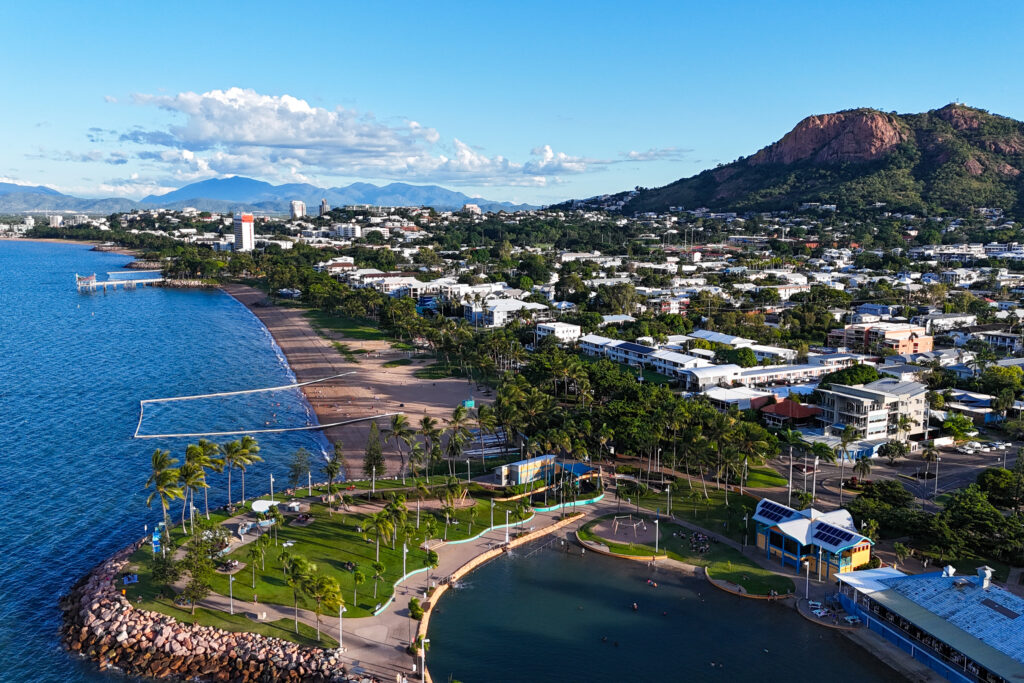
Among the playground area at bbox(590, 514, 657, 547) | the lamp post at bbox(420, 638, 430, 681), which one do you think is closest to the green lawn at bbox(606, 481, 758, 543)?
the playground area at bbox(590, 514, 657, 547)

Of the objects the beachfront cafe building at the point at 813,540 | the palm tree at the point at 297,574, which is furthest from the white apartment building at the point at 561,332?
the palm tree at the point at 297,574

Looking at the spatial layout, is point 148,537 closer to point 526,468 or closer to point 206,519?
point 206,519

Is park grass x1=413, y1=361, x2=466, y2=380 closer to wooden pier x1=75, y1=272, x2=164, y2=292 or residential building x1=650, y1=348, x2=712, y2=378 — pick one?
residential building x1=650, y1=348, x2=712, y2=378

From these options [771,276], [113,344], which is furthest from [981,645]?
[771,276]

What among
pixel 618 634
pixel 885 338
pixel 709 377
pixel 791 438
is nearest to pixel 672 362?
pixel 709 377

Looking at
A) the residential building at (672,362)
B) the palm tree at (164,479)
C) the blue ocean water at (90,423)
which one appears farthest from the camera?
the residential building at (672,362)

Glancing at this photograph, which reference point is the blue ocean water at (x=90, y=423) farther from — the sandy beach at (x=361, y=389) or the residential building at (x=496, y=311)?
the residential building at (x=496, y=311)

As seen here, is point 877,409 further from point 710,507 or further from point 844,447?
point 710,507
